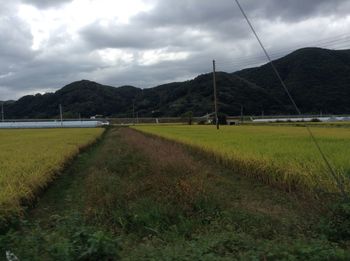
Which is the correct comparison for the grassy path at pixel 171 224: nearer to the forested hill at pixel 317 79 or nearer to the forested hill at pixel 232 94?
the forested hill at pixel 232 94

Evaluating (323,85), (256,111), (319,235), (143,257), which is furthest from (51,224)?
(256,111)

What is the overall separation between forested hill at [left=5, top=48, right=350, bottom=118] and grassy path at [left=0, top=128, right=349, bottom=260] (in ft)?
264

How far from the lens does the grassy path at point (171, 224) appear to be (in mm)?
4934

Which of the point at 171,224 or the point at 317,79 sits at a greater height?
the point at 317,79

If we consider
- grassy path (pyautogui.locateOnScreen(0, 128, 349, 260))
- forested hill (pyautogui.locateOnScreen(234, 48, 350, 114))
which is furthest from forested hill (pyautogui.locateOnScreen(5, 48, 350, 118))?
grassy path (pyautogui.locateOnScreen(0, 128, 349, 260))

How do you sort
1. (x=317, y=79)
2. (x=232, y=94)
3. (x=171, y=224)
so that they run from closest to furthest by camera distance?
1. (x=171, y=224)
2. (x=317, y=79)
3. (x=232, y=94)

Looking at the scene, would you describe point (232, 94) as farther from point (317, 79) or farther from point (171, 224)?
point (171, 224)

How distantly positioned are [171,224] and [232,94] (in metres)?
113

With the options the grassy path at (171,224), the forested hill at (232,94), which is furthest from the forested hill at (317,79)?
the grassy path at (171,224)

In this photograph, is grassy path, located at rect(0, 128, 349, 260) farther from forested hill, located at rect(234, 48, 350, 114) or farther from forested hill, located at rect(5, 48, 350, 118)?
forested hill, located at rect(234, 48, 350, 114)

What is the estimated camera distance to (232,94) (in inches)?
4653

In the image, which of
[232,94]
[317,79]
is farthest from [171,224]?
[232,94]

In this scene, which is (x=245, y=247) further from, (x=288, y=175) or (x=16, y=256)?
(x=288, y=175)

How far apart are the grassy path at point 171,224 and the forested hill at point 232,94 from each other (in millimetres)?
80364
